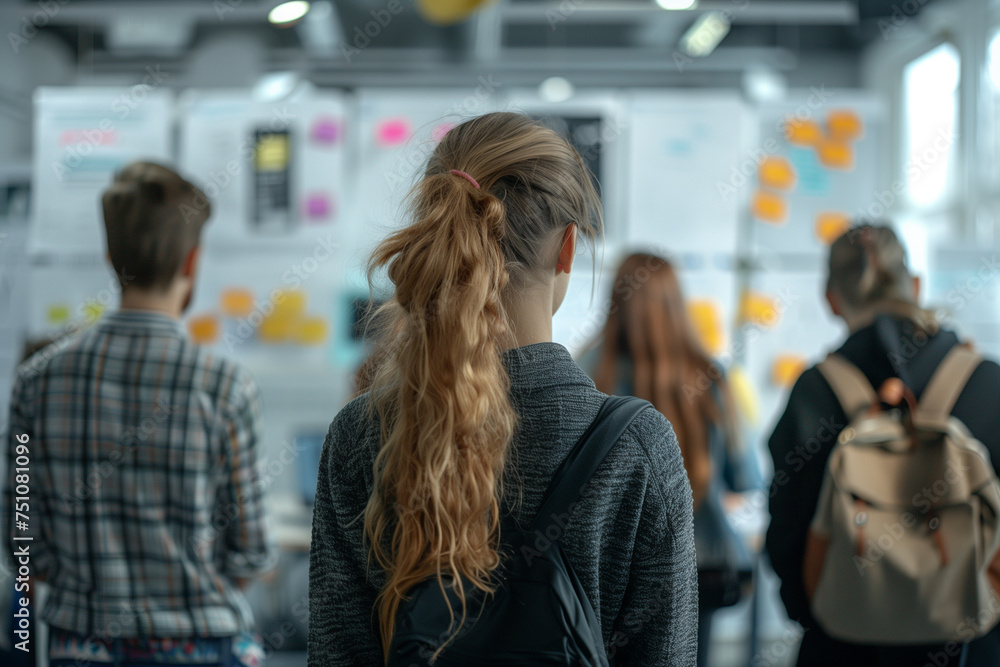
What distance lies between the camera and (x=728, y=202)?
10.5ft

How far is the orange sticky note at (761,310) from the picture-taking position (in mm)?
3209

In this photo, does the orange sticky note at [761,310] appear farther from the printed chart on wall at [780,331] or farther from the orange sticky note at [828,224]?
the orange sticky note at [828,224]

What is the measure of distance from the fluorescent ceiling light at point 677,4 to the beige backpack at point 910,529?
212 cm

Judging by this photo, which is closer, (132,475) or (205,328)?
(132,475)

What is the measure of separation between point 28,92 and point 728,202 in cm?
407

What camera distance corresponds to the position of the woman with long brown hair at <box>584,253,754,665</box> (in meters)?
2.07

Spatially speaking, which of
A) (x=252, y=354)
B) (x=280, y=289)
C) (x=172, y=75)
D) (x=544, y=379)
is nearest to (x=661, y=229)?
(x=280, y=289)

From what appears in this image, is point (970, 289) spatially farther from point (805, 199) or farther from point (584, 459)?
point (584, 459)

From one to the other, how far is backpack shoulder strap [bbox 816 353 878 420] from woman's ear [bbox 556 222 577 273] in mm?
1071

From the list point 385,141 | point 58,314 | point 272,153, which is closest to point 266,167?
point 272,153

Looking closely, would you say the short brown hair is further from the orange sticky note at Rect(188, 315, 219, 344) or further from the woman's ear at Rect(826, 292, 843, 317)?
the orange sticky note at Rect(188, 315, 219, 344)

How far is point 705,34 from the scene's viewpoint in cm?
462

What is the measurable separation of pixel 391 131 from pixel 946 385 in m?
2.46

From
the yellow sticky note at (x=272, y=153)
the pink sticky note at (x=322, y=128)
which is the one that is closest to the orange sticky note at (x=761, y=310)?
the pink sticky note at (x=322, y=128)
